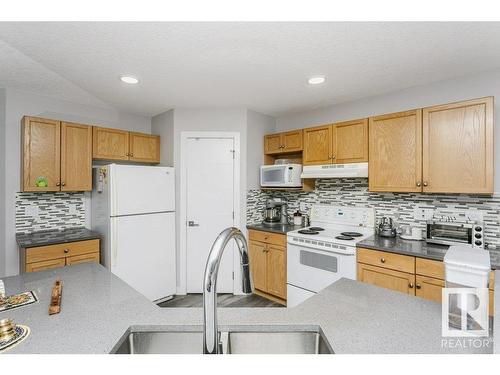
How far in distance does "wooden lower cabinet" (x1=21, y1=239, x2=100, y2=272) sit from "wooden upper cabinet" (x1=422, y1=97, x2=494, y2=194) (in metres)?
3.21

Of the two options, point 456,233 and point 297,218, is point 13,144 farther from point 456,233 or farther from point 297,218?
point 456,233

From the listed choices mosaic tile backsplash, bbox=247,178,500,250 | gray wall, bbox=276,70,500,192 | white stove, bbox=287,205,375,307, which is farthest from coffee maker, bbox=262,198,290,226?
gray wall, bbox=276,70,500,192

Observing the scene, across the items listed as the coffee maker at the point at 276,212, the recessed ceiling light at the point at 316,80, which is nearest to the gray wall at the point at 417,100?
the recessed ceiling light at the point at 316,80

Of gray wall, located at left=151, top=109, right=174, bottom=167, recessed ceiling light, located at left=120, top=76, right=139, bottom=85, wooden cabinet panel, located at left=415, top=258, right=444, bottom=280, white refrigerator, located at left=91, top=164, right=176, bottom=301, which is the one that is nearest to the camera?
wooden cabinet panel, located at left=415, top=258, right=444, bottom=280

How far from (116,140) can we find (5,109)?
992 mm

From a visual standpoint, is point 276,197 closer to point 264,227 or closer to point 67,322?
point 264,227

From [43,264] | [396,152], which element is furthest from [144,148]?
[396,152]

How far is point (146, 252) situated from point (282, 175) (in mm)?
1764

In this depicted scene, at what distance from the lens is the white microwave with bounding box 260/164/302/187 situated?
121 inches

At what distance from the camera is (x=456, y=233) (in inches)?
85.7

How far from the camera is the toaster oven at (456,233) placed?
2047 millimetres

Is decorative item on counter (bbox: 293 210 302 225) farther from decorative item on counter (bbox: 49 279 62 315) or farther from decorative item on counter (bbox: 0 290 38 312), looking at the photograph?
decorative item on counter (bbox: 0 290 38 312)

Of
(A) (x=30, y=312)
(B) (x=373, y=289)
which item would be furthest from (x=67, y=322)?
(B) (x=373, y=289)

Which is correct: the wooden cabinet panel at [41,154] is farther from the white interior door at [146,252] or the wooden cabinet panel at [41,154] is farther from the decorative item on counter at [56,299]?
the decorative item on counter at [56,299]
